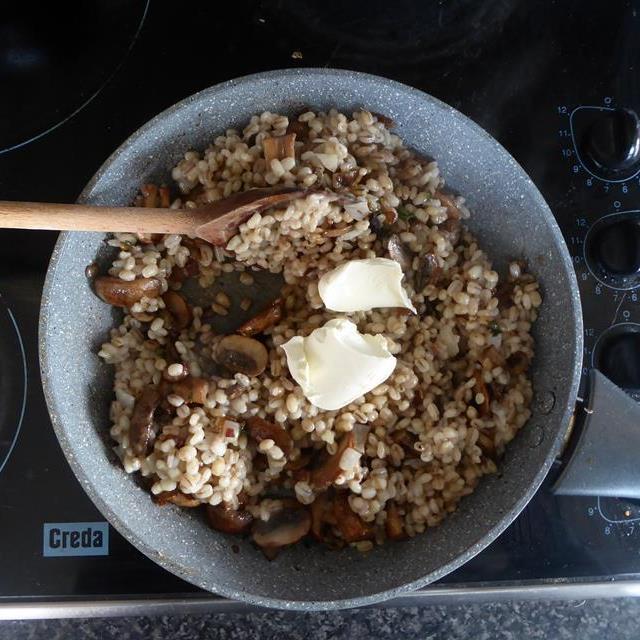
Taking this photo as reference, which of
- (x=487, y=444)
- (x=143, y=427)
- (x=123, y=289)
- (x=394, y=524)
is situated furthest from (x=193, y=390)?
(x=487, y=444)

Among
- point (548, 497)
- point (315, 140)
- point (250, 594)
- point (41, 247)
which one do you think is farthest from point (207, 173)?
point (548, 497)

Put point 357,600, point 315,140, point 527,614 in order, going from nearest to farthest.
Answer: point 357,600
point 315,140
point 527,614

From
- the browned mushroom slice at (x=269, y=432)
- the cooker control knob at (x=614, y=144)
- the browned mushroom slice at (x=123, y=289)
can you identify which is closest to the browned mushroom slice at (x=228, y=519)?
the browned mushroom slice at (x=269, y=432)

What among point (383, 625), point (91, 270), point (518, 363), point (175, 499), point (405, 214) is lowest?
point (383, 625)

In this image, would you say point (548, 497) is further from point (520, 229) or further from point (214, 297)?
point (214, 297)

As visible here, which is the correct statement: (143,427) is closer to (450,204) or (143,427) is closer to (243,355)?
(243,355)

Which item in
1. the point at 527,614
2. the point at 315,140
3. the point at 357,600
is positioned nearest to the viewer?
the point at 357,600
